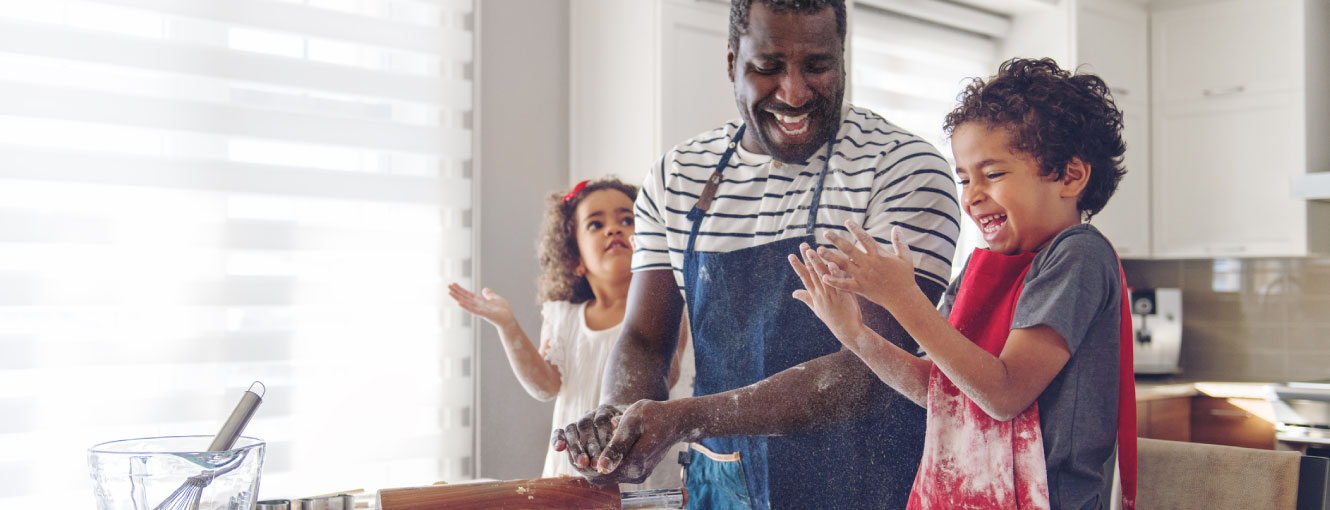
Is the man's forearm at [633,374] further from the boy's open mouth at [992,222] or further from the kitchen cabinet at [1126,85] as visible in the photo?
the kitchen cabinet at [1126,85]

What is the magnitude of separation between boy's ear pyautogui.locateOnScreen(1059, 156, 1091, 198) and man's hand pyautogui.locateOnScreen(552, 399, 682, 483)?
1.68 feet

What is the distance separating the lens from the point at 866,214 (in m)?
1.23

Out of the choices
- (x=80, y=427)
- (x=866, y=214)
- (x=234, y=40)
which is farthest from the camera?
(x=234, y=40)

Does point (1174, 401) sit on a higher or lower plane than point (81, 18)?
lower

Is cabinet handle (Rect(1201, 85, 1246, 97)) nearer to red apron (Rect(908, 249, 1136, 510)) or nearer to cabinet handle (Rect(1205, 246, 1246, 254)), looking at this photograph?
cabinet handle (Rect(1205, 246, 1246, 254))

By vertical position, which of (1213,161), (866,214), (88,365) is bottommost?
(88,365)

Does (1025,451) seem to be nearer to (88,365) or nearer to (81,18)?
(88,365)

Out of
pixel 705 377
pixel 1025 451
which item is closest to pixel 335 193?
pixel 705 377

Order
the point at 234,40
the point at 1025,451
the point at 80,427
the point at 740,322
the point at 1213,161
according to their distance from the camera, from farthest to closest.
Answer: the point at 1213,161
the point at 234,40
the point at 80,427
the point at 740,322
the point at 1025,451

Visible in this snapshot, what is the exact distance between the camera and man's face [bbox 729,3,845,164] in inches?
48.1

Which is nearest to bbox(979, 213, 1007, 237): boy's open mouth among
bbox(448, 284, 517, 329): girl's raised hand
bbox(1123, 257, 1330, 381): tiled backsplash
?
bbox(448, 284, 517, 329): girl's raised hand

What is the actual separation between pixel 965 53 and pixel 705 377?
8.66 ft

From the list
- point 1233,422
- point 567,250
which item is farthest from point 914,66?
point 567,250

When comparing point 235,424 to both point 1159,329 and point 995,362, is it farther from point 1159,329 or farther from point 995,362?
point 1159,329
